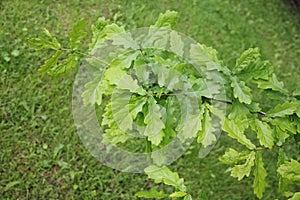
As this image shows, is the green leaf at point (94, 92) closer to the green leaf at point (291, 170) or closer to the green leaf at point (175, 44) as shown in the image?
the green leaf at point (175, 44)

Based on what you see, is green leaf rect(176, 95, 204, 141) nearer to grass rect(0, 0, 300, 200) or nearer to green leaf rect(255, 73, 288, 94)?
green leaf rect(255, 73, 288, 94)

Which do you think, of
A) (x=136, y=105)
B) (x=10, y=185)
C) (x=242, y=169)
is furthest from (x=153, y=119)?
(x=10, y=185)

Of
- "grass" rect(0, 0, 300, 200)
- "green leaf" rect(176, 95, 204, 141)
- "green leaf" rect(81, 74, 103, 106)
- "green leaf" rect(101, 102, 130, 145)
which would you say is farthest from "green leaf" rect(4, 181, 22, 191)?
"green leaf" rect(176, 95, 204, 141)

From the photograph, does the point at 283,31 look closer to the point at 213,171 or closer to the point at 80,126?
the point at 213,171

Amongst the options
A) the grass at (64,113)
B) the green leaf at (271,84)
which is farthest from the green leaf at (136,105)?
the grass at (64,113)

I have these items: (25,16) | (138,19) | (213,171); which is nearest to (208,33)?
(138,19)

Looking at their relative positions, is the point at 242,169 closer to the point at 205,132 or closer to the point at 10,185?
the point at 205,132
